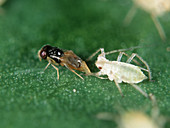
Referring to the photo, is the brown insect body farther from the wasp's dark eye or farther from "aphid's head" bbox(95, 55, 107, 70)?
the wasp's dark eye

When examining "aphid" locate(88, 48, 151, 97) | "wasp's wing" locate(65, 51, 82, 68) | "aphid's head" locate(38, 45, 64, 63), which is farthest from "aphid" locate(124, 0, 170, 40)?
"aphid's head" locate(38, 45, 64, 63)

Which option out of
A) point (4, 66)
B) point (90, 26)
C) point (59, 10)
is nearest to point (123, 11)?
point (90, 26)

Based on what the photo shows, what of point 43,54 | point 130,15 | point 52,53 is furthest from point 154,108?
point 130,15

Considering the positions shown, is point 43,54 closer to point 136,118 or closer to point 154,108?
point 136,118

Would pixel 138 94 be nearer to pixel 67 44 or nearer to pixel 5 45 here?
pixel 67 44

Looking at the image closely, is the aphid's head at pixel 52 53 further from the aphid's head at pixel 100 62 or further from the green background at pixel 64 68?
the aphid's head at pixel 100 62

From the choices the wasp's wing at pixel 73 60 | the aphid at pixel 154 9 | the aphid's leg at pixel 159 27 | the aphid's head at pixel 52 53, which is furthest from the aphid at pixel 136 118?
the aphid at pixel 154 9

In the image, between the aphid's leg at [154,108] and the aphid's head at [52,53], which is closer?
the aphid's leg at [154,108]
